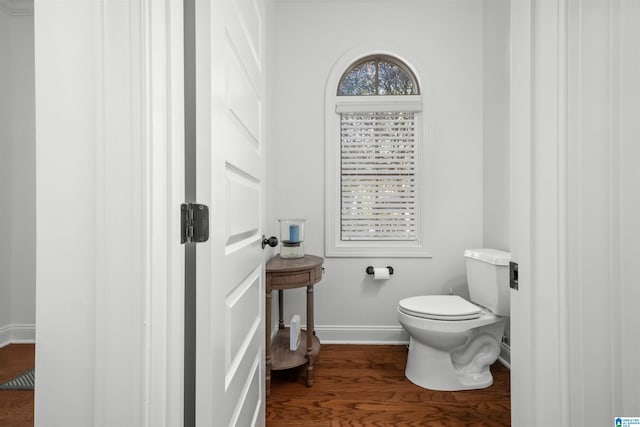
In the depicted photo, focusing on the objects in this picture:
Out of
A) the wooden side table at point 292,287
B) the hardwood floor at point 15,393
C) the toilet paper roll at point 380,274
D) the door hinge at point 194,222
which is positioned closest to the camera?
the door hinge at point 194,222

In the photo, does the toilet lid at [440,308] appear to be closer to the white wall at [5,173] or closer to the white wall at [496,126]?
the white wall at [496,126]

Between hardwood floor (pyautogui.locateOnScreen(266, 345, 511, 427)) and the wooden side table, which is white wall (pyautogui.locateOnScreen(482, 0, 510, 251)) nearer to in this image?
hardwood floor (pyautogui.locateOnScreen(266, 345, 511, 427))

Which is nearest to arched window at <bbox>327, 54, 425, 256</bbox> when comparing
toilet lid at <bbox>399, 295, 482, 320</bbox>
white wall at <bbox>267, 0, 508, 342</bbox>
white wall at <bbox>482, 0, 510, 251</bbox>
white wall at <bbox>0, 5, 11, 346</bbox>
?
white wall at <bbox>267, 0, 508, 342</bbox>

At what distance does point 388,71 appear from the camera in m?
2.65

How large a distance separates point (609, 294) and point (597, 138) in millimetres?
310

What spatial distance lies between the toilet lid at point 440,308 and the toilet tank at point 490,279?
0.12m

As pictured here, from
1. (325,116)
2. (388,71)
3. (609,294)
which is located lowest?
(609,294)

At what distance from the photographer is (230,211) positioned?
36.9 inches

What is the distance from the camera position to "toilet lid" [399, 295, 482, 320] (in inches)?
74.0

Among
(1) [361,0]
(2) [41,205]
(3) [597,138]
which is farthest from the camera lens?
(1) [361,0]

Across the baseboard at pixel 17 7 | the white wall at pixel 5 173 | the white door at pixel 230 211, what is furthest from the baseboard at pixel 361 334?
the baseboard at pixel 17 7

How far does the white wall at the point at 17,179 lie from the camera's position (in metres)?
2.54

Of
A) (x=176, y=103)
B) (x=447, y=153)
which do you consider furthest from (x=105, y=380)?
(x=447, y=153)

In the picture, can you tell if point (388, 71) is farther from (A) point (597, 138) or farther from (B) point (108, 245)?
(B) point (108, 245)
